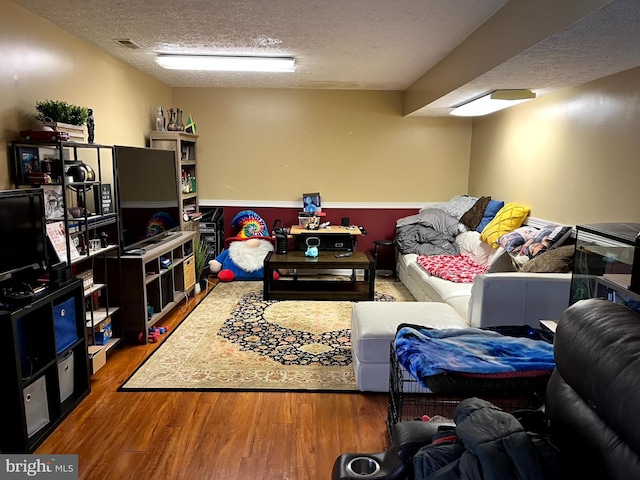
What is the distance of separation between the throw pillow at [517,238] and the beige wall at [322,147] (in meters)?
2.15

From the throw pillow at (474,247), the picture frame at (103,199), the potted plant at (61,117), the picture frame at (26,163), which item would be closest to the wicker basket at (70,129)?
the potted plant at (61,117)

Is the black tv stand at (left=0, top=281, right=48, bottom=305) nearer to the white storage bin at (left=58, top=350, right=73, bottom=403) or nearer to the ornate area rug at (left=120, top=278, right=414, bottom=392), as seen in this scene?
the white storage bin at (left=58, top=350, right=73, bottom=403)

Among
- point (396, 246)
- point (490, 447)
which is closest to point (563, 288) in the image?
point (490, 447)

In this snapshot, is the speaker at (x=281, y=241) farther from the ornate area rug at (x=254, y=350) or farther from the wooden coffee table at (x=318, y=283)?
the ornate area rug at (x=254, y=350)

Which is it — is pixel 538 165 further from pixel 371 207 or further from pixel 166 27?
pixel 166 27

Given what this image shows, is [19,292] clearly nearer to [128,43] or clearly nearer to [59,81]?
[59,81]

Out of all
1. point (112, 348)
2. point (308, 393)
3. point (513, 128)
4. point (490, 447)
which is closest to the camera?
point (490, 447)

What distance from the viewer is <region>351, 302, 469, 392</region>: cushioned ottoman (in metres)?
2.94

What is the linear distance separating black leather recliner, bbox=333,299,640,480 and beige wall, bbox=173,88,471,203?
190 inches

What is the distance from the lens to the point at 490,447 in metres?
1.23

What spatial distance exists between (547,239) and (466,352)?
6.67ft

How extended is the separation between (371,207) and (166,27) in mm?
3638

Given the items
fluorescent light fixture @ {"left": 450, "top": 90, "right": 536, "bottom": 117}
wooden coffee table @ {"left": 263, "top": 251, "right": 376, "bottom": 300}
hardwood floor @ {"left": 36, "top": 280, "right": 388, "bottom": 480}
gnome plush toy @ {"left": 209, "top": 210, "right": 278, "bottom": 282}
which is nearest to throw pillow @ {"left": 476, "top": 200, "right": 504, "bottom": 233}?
fluorescent light fixture @ {"left": 450, "top": 90, "right": 536, "bottom": 117}

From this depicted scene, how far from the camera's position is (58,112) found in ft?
9.93
